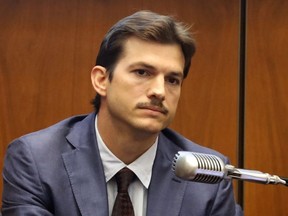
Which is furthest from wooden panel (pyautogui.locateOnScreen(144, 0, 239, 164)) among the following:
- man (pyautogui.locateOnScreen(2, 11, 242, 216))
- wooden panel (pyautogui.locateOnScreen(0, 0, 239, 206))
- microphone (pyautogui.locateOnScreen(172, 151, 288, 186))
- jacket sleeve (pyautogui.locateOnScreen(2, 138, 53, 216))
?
microphone (pyautogui.locateOnScreen(172, 151, 288, 186))

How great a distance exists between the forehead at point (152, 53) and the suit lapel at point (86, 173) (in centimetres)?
27

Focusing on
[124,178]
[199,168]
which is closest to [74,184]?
[124,178]

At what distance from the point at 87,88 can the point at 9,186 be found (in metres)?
0.82

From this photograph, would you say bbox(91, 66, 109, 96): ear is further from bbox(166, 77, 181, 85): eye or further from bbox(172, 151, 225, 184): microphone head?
bbox(172, 151, 225, 184): microphone head

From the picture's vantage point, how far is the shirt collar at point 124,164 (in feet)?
4.65

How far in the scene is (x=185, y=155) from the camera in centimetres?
78

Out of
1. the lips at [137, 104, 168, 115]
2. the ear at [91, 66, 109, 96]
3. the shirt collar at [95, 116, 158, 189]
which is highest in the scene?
the ear at [91, 66, 109, 96]

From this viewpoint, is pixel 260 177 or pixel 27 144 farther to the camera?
pixel 27 144

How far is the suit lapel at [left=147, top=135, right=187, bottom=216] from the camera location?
1384 mm

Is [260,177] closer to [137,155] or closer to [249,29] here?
[137,155]

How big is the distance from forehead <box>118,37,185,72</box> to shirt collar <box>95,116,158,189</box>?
10.9 inches

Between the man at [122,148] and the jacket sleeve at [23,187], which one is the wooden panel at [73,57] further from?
the jacket sleeve at [23,187]

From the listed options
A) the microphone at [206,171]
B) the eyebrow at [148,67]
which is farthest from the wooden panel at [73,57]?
the microphone at [206,171]

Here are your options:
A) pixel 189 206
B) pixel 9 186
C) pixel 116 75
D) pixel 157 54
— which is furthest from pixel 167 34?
pixel 9 186
